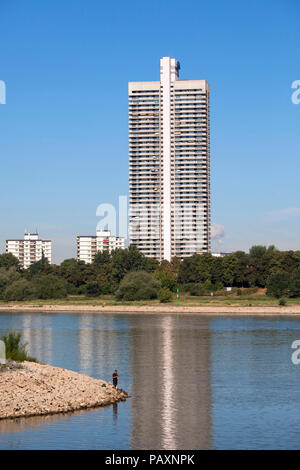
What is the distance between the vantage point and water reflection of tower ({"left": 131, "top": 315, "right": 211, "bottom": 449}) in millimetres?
31109

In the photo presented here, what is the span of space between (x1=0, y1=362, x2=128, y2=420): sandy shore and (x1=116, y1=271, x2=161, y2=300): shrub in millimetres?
106951

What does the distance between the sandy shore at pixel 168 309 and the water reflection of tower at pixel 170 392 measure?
4959 centimetres

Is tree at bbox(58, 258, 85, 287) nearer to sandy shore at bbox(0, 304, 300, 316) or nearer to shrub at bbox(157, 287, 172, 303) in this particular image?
sandy shore at bbox(0, 304, 300, 316)

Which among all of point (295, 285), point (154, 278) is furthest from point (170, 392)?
point (154, 278)

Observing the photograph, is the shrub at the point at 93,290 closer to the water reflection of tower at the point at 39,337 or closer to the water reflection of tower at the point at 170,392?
the water reflection of tower at the point at 39,337

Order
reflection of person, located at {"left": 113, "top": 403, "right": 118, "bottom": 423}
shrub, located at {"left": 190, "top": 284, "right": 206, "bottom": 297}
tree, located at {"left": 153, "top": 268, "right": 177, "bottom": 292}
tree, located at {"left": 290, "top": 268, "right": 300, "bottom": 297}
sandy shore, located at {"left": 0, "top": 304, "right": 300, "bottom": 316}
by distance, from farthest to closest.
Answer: shrub, located at {"left": 190, "top": 284, "right": 206, "bottom": 297}
tree, located at {"left": 153, "top": 268, "right": 177, "bottom": 292}
tree, located at {"left": 290, "top": 268, "right": 300, "bottom": 297}
sandy shore, located at {"left": 0, "top": 304, "right": 300, "bottom": 316}
reflection of person, located at {"left": 113, "top": 403, "right": 118, "bottom": 423}

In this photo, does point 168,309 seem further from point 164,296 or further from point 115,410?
point 115,410

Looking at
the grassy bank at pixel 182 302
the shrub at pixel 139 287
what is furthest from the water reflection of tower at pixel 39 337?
the shrub at pixel 139 287

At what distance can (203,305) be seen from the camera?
138625mm

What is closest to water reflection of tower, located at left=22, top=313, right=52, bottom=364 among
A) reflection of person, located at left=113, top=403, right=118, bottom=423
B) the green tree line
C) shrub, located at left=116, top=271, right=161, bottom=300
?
reflection of person, located at left=113, top=403, right=118, bottom=423

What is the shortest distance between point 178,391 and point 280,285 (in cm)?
10354
